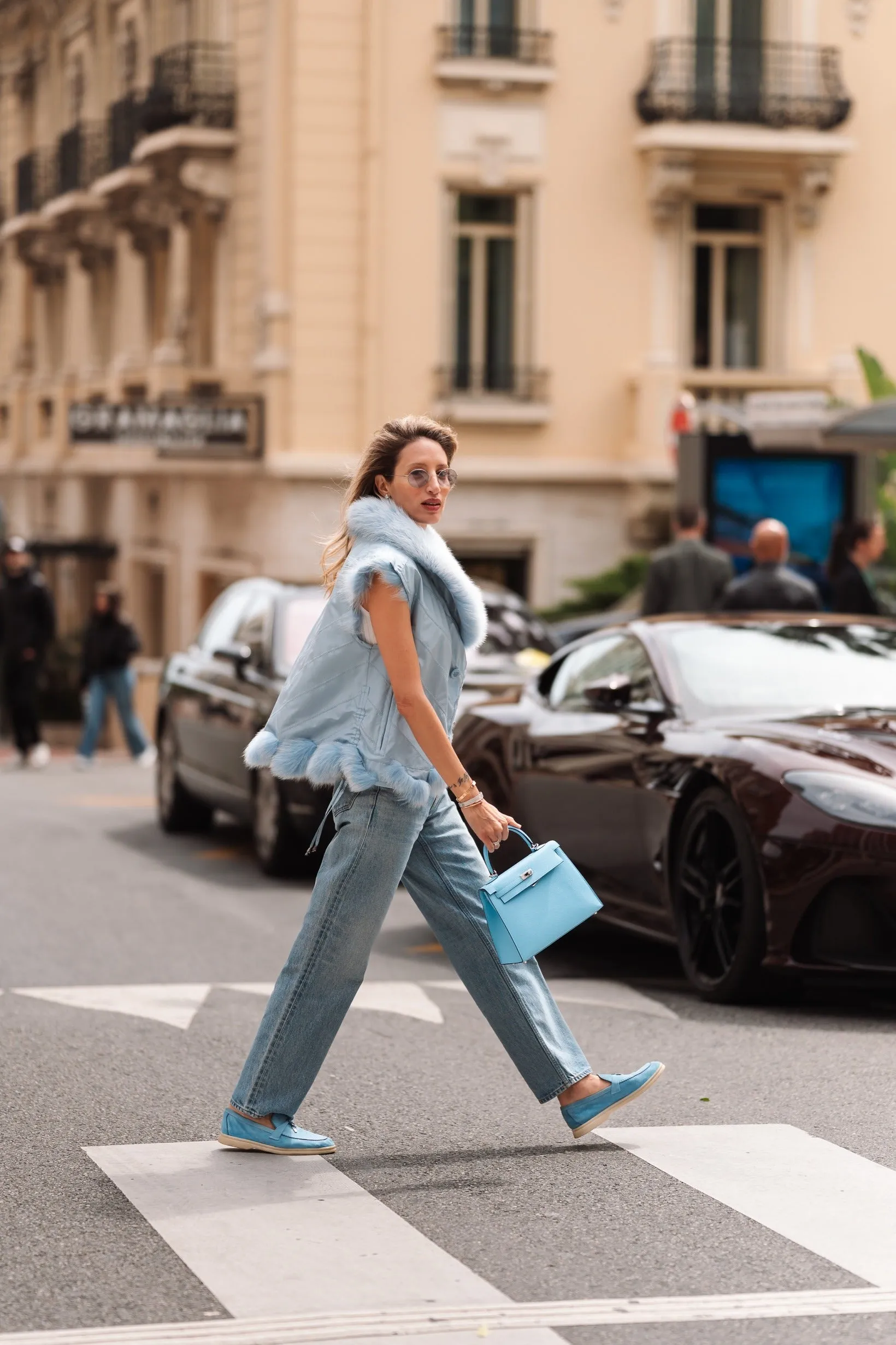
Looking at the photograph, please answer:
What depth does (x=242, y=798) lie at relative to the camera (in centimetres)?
1355

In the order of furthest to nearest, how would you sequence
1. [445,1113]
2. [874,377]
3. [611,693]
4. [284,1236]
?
[874,377], [611,693], [445,1113], [284,1236]

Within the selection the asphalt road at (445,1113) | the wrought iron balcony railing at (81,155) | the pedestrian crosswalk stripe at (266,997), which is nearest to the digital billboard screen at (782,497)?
the asphalt road at (445,1113)

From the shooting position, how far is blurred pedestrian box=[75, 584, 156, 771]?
22281mm

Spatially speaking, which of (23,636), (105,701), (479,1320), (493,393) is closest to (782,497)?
(105,701)

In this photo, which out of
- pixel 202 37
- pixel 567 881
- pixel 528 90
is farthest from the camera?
pixel 202 37

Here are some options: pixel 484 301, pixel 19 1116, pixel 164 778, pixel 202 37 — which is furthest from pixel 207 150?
pixel 19 1116

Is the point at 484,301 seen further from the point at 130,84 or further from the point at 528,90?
the point at 130,84

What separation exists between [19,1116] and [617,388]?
22.8m

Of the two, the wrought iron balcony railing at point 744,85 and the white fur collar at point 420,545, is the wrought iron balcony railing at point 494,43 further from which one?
the white fur collar at point 420,545

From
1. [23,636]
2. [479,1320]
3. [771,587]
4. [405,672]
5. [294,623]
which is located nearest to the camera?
[479,1320]

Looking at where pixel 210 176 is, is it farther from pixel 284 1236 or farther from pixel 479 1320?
pixel 479 1320

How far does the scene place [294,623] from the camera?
1372cm

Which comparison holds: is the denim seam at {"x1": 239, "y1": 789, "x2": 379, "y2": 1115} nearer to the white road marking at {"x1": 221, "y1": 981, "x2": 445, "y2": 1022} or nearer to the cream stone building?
the white road marking at {"x1": 221, "y1": 981, "x2": 445, "y2": 1022}

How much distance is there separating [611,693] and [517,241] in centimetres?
1959
